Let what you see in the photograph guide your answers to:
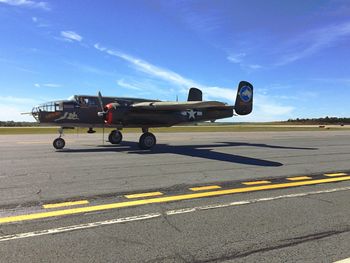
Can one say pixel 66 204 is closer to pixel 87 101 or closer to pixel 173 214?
pixel 173 214

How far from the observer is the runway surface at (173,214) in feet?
15.6

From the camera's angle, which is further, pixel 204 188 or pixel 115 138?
pixel 115 138

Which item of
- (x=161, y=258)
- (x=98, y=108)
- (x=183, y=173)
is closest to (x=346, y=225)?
(x=161, y=258)

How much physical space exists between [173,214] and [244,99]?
69.0ft

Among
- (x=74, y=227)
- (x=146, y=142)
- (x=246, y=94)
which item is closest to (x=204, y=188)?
(x=74, y=227)

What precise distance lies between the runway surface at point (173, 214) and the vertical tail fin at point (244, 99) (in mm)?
15010

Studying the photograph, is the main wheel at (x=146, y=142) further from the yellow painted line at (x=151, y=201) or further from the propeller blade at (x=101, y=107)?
the yellow painted line at (x=151, y=201)

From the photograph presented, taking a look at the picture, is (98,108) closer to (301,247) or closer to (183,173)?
(183,173)

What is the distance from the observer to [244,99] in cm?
2659

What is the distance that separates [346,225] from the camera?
5938 mm

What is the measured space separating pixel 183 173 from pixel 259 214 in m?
4.72

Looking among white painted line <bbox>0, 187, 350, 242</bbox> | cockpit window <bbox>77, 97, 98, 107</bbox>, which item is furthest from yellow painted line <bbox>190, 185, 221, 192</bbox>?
cockpit window <bbox>77, 97, 98, 107</bbox>

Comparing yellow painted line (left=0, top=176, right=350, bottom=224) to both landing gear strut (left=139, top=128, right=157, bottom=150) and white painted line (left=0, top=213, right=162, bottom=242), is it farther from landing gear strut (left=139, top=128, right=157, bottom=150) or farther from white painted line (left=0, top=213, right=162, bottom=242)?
landing gear strut (left=139, top=128, right=157, bottom=150)

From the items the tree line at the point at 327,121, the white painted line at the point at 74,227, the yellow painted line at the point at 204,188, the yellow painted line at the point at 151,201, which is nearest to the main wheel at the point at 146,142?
the yellow painted line at the point at 204,188
